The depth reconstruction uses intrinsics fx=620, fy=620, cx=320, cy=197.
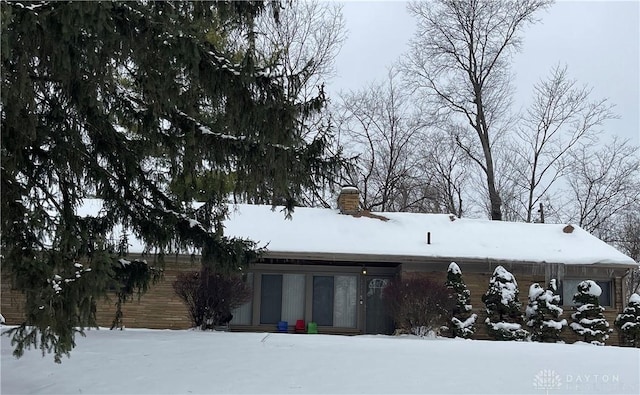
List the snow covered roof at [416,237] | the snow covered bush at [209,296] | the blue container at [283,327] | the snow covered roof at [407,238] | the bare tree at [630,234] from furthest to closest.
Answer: the bare tree at [630,234]
the blue container at [283,327]
the snow covered roof at [416,237]
the snow covered roof at [407,238]
the snow covered bush at [209,296]

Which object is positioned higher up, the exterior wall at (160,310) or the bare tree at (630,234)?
the bare tree at (630,234)

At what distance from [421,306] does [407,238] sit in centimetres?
357

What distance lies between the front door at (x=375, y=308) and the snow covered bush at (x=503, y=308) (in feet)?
8.89

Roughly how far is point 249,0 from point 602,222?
97.4ft

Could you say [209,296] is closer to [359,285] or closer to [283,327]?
[283,327]

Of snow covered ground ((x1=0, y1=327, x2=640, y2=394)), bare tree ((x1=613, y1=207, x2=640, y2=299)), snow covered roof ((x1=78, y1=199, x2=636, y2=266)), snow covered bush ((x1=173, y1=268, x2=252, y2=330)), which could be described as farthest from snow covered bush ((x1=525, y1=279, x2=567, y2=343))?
bare tree ((x1=613, y1=207, x2=640, y2=299))

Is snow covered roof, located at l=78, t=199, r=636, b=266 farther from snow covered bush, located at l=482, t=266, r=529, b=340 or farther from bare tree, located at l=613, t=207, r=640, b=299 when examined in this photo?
bare tree, located at l=613, t=207, r=640, b=299

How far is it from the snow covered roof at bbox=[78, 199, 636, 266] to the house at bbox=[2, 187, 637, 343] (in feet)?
0.09

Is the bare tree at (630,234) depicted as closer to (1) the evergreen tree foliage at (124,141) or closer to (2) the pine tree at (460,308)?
(2) the pine tree at (460,308)

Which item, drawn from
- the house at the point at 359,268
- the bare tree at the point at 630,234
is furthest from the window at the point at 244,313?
the bare tree at the point at 630,234

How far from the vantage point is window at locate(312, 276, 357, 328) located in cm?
1692

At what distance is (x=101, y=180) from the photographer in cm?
826

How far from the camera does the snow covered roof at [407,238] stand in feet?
52.6

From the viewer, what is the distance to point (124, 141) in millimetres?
8320
